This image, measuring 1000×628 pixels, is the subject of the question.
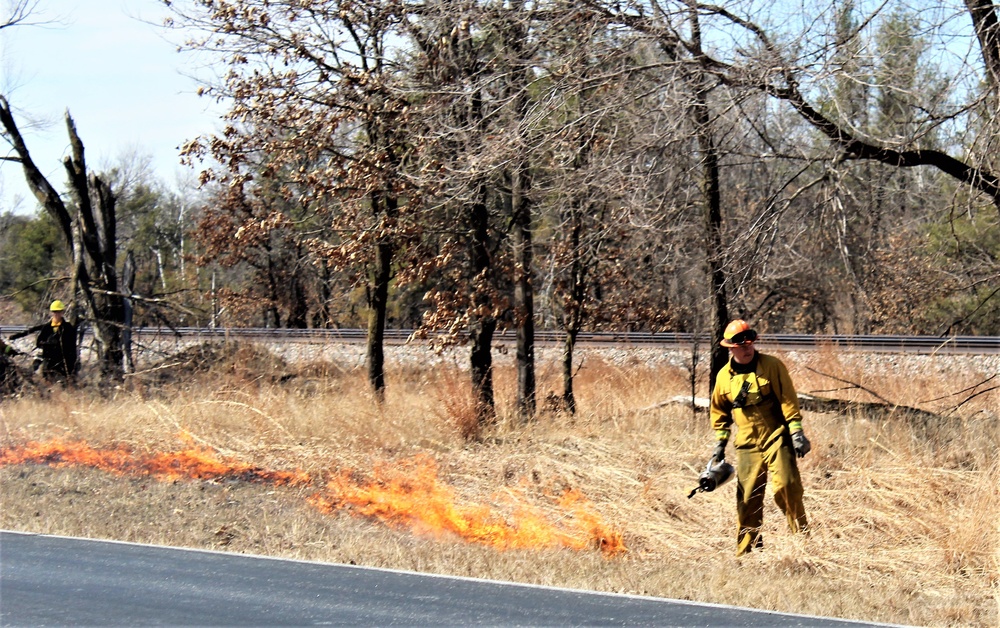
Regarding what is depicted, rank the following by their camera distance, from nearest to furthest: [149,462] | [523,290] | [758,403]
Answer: [758,403] < [149,462] < [523,290]

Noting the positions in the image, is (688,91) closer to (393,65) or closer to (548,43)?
(548,43)

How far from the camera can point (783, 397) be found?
7777 millimetres

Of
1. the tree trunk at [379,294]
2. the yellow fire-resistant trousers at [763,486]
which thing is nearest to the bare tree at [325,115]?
the tree trunk at [379,294]

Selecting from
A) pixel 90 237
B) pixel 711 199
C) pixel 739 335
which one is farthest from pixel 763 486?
pixel 90 237

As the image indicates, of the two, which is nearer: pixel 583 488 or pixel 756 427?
pixel 756 427

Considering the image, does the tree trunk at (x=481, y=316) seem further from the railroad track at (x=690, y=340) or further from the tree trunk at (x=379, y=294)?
the railroad track at (x=690, y=340)

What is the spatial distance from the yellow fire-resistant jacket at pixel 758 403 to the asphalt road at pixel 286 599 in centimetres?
210

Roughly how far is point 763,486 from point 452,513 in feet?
9.20

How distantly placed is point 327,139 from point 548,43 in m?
3.32

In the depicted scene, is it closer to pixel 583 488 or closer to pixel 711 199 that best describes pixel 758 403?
pixel 583 488

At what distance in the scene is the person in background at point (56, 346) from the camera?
16.6 metres

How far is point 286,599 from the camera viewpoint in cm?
623

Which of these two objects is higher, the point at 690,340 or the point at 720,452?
the point at 690,340

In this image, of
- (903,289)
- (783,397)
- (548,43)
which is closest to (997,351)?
(903,289)
